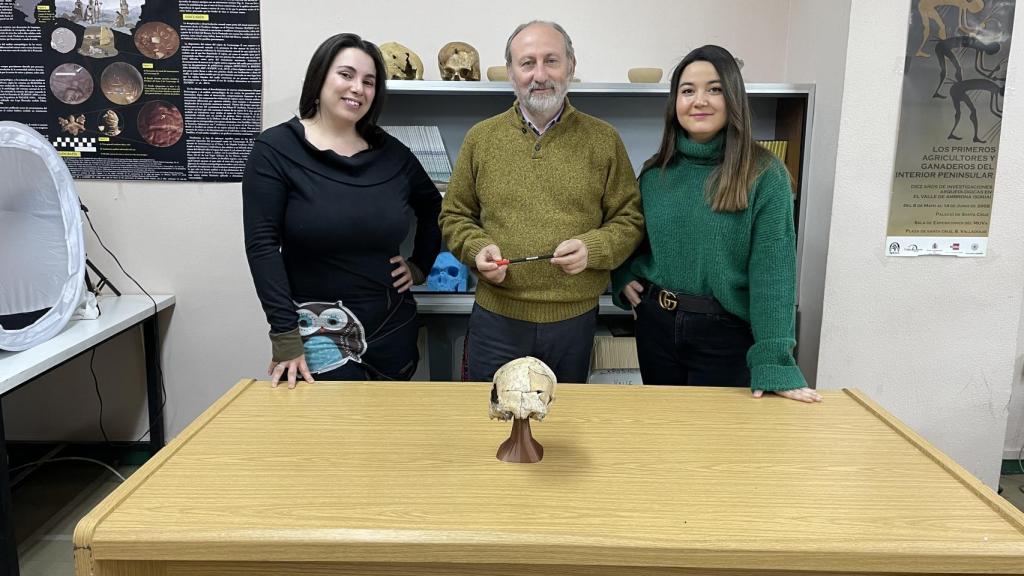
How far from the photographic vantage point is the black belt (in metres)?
1.53

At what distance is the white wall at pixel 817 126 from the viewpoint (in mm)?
2096

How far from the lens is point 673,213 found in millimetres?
1550

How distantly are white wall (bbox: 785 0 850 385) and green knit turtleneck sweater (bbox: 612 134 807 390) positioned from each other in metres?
0.77

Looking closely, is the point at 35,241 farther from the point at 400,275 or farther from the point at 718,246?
the point at 718,246

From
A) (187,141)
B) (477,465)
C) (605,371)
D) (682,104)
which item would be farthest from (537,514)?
(187,141)

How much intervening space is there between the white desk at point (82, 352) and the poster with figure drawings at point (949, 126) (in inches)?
99.9

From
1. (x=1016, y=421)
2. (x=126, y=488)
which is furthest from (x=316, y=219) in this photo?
(x=1016, y=421)

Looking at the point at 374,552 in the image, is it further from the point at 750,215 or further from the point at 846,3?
the point at 846,3

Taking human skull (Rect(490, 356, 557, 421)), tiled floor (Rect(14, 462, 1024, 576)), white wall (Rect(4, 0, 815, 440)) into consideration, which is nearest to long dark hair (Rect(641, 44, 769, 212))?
human skull (Rect(490, 356, 557, 421))

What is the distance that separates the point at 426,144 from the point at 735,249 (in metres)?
1.30

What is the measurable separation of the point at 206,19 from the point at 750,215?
2064 millimetres

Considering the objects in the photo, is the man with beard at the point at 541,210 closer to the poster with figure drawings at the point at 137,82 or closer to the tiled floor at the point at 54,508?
the poster with figure drawings at the point at 137,82

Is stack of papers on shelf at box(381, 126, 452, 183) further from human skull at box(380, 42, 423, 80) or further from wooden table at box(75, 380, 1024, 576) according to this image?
wooden table at box(75, 380, 1024, 576)

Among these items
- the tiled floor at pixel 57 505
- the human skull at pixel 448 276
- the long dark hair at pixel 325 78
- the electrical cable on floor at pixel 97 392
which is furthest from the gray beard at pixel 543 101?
the electrical cable on floor at pixel 97 392
